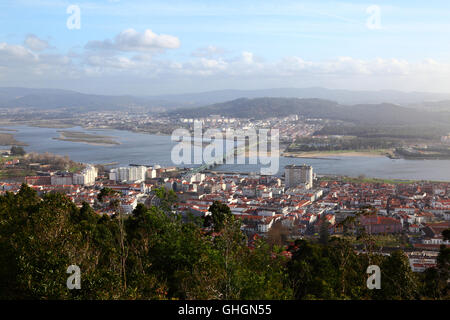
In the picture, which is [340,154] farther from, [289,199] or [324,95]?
[324,95]

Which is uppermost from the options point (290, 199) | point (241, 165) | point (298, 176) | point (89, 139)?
point (89, 139)

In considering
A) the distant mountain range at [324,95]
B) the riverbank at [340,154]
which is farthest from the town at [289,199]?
the distant mountain range at [324,95]

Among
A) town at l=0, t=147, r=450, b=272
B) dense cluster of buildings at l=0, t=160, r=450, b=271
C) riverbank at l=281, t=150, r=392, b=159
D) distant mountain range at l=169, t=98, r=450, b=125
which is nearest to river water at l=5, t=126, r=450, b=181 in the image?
riverbank at l=281, t=150, r=392, b=159

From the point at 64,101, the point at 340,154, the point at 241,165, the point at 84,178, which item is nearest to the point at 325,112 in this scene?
the point at 340,154

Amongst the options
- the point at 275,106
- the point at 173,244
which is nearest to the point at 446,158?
the point at 173,244

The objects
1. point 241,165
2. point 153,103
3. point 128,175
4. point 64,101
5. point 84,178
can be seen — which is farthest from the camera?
point 153,103

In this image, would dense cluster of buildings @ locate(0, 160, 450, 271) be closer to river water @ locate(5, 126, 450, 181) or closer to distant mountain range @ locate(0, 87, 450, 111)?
river water @ locate(5, 126, 450, 181)

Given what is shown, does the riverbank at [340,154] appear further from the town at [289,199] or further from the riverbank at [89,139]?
the riverbank at [89,139]
